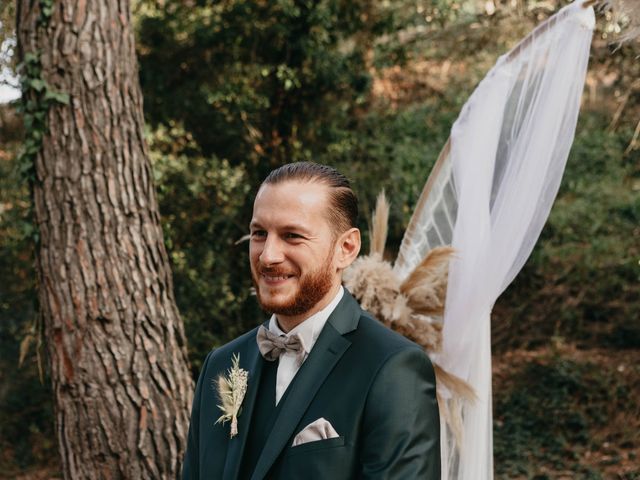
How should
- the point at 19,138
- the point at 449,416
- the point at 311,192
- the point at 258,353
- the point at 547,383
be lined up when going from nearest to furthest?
the point at 311,192, the point at 258,353, the point at 449,416, the point at 547,383, the point at 19,138

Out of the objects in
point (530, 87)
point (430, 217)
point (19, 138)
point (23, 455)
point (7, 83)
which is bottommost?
point (23, 455)

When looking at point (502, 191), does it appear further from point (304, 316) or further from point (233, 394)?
point (233, 394)

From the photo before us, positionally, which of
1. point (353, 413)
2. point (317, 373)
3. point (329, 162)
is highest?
point (329, 162)

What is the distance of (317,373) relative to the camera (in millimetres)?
2107

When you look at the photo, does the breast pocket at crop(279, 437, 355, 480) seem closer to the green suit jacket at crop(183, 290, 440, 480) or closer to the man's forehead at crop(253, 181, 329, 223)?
the green suit jacket at crop(183, 290, 440, 480)

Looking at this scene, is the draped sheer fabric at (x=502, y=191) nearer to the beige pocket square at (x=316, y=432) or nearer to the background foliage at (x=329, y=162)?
the beige pocket square at (x=316, y=432)

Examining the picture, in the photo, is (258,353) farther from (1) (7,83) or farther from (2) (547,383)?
(2) (547,383)

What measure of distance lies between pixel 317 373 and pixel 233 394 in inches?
10.9

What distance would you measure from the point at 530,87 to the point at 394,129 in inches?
263

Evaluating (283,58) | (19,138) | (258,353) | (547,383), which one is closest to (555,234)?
(547,383)

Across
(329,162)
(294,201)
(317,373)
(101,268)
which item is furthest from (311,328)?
(329,162)

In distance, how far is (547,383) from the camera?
8531 mm

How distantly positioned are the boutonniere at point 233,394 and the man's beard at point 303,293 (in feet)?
0.81

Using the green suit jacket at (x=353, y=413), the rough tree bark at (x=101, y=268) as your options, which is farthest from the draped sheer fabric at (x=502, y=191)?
the rough tree bark at (x=101, y=268)
